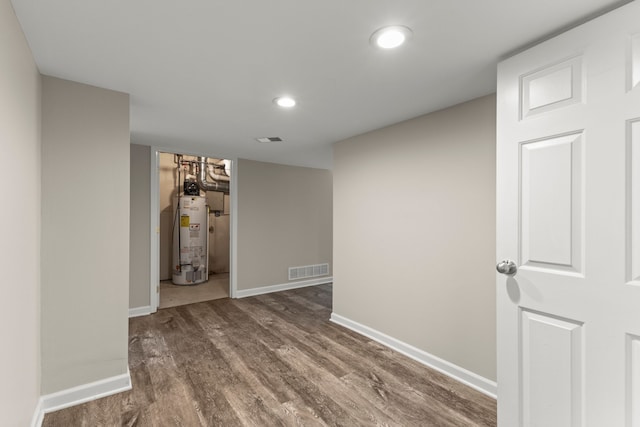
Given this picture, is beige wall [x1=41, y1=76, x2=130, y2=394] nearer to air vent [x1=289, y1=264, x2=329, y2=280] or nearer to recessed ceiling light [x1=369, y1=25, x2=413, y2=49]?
recessed ceiling light [x1=369, y1=25, x2=413, y2=49]

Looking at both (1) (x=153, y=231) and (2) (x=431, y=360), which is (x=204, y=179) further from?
(2) (x=431, y=360)

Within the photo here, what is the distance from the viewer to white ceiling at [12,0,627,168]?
3.98 feet

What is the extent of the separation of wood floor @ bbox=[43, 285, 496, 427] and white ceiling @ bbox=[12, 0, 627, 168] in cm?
211

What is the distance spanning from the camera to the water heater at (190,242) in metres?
5.26

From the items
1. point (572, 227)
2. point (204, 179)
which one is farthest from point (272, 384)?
point (204, 179)

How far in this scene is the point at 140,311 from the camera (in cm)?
356

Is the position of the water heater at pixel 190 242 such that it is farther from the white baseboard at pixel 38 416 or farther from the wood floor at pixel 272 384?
the white baseboard at pixel 38 416

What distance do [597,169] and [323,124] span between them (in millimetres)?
2061

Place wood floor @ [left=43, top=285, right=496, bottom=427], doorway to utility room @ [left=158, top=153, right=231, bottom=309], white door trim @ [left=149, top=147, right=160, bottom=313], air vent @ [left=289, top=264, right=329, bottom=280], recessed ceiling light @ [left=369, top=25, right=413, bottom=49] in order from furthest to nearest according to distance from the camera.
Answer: doorway to utility room @ [left=158, top=153, right=231, bottom=309] < air vent @ [left=289, top=264, right=329, bottom=280] < white door trim @ [left=149, top=147, right=160, bottom=313] < wood floor @ [left=43, top=285, right=496, bottom=427] < recessed ceiling light @ [left=369, top=25, right=413, bottom=49]

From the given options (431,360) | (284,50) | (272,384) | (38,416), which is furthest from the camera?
(431,360)

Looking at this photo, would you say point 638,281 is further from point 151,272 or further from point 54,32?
point 151,272

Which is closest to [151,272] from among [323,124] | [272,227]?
[272,227]

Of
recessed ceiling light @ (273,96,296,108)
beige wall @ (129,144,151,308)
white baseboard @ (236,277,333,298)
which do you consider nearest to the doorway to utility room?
white baseboard @ (236,277,333,298)

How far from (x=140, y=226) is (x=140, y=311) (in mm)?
1049
